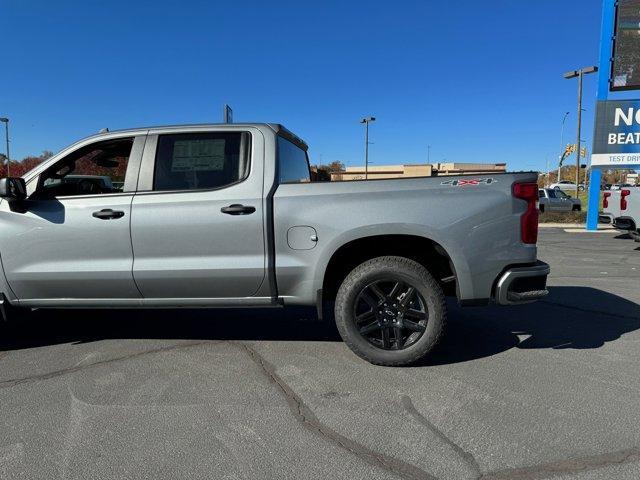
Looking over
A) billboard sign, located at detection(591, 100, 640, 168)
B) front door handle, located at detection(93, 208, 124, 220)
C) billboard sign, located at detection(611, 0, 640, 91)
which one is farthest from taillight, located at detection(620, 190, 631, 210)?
front door handle, located at detection(93, 208, 124, 220)

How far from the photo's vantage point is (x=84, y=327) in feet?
16.4

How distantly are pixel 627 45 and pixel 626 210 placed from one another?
6.98 metres

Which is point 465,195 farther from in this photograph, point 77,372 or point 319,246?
point 77,372

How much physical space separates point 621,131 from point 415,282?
16.1 m

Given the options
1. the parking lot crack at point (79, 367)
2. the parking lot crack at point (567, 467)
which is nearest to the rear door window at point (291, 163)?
the parking lot crack at point (79, 367)

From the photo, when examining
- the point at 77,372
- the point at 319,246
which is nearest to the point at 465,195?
the point at 319,246

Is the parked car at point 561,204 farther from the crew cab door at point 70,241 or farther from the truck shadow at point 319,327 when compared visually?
the crew cab door at point 70,241

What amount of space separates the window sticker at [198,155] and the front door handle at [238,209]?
396mm

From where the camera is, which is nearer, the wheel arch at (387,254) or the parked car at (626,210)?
the wheel arch at (387,254)

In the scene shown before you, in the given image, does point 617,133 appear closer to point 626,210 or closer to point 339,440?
point 626,210

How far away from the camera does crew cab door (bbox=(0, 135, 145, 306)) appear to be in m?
3.81

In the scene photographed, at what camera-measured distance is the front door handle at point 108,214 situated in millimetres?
3768

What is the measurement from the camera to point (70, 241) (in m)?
3.84

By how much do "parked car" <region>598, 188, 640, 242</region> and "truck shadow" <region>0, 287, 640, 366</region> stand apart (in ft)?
22.1
